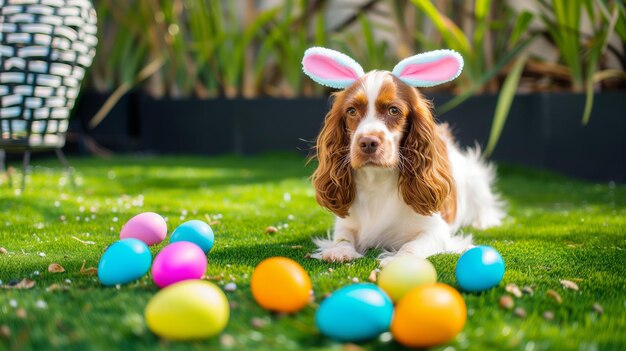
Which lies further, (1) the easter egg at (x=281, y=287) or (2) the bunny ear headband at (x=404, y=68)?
(2) the bunny ear headband at (x=404, y=68)

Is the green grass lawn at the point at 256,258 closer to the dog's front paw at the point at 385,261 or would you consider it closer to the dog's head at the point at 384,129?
the dog's front paw at the point at 385,261

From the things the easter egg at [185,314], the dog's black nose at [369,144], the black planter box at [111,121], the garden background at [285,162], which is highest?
the dog's black nose at [369,144]

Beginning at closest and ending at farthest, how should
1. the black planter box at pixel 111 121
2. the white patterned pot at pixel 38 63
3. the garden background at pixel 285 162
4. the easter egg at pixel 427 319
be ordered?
the easter egg at pixel 427 319 < the garden background at pixel 285 162 < the white patterned pot at pixel 38 63 < the black planter box at pixel 111 121

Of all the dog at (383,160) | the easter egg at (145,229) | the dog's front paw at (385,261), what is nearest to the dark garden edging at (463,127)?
the dog at (383,160)

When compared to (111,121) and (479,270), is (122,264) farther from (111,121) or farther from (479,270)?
(111,121)

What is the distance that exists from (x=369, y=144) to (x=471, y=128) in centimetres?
453

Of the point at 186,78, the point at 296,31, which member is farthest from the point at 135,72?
the point at 296,31

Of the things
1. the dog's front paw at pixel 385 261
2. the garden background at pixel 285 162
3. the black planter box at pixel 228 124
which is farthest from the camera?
the black planter box at pixel 228 124

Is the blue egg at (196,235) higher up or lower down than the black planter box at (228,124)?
higher up

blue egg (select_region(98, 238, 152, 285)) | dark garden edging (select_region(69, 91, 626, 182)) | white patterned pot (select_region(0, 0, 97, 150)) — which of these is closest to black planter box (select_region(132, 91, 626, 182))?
dark garden edging (select_region(69, 91, 626, 182))

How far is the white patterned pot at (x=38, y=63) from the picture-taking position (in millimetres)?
4137

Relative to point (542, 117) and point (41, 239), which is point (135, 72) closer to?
point (542, 117)

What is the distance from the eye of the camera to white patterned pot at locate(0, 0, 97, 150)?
4.14m

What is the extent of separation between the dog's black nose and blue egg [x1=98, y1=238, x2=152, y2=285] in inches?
39.1
